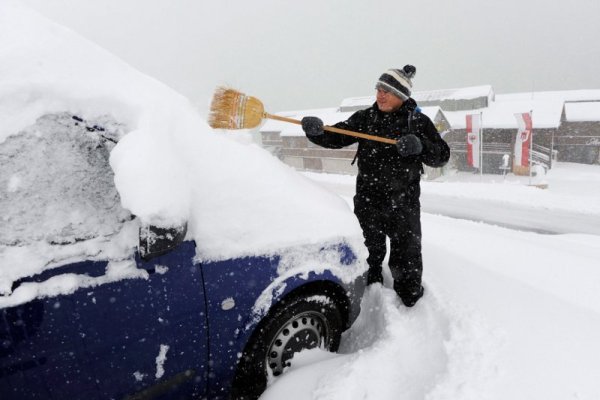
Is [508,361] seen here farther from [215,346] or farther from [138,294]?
[138,294]

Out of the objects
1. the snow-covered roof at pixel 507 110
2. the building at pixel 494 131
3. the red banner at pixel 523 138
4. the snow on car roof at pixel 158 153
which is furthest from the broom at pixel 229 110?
the red banner at pixel 523 138

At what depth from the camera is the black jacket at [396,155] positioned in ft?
9.29

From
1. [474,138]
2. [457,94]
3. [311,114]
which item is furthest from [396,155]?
[457,94]

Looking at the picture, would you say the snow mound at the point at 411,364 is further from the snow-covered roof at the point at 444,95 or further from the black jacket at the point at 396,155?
the snow-covered roof at the point at 444,95

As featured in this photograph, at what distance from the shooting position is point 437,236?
4.88 meters

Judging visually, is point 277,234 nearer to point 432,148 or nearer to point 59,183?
point 59,183

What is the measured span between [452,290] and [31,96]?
3.00 meters

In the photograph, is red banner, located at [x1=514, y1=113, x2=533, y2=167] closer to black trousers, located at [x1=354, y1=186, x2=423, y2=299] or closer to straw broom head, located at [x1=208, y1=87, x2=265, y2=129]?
black trousers, located at [x1=354, y1=186, x2=423, y2=299]

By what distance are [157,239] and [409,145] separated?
73.2 inches

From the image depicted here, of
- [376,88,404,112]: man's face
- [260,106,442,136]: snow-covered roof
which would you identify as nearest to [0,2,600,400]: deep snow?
[376,88,404,112]: man's face

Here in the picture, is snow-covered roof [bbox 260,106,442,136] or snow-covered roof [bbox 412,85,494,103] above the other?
snow-covered roof [bbox 412,85,494,103]

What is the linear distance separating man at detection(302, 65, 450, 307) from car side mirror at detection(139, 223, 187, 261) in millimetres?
1796

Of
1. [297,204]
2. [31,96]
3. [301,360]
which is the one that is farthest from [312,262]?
[31,96]

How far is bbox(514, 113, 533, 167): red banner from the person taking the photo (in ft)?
66.2
